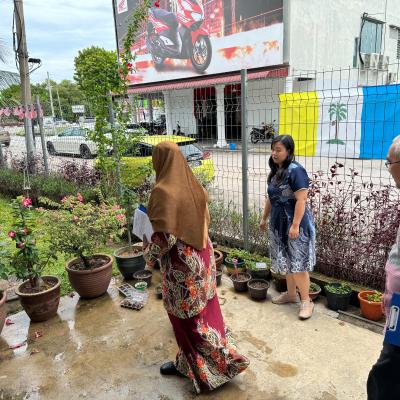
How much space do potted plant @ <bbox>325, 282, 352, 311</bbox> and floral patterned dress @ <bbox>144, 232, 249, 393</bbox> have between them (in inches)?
51.8

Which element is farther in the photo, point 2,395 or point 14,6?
point 14,6

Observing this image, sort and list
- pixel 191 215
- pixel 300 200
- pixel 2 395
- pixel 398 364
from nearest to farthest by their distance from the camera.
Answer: pixel 398 364 → pixel 191 215 → pixel 2 395 → pixel 300 200

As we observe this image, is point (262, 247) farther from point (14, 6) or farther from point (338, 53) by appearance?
point (338, 53)

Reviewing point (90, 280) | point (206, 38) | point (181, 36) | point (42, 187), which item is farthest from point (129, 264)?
point (181, 36)

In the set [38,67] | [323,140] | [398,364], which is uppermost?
[38,67]

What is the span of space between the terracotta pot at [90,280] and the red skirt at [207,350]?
156cm

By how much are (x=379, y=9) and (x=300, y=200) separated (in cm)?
1960

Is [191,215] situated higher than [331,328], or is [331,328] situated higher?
[191,215]

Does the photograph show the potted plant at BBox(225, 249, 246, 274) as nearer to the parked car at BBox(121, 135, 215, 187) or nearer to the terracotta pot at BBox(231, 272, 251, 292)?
the terracotta pot at BBox(231, 272, 251, 292)

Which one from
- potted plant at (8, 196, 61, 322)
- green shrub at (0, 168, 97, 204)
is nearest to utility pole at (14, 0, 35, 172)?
green shrub at (0, 168, 97, 204)

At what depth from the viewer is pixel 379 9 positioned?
1784cm

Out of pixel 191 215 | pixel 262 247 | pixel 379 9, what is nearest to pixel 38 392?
pixel 191 215

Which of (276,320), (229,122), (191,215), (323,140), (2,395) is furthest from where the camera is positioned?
(229,122)

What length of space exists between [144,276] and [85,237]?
2.89 ft
